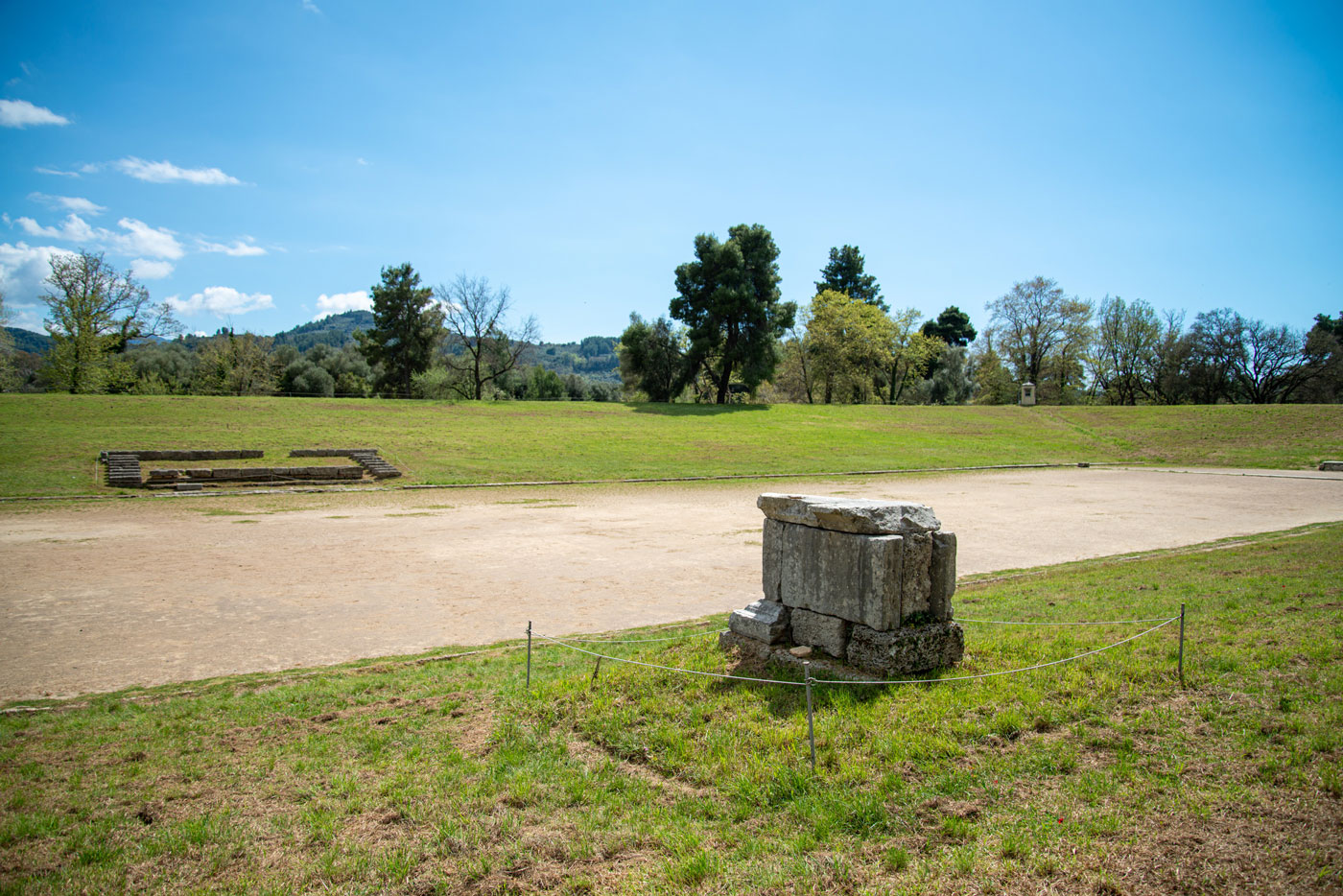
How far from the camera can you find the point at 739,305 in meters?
54.4

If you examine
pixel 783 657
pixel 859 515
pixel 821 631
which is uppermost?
pixel 859 515

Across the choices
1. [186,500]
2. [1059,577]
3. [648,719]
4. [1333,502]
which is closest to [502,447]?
[186,500]

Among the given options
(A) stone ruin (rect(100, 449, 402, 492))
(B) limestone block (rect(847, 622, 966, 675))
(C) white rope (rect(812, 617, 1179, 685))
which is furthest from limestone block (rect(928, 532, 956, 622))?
(A) stone ruin (rect(100, 449, 402, 492))

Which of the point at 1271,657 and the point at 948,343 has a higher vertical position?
the point at 948,343

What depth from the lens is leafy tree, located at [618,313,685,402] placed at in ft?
205

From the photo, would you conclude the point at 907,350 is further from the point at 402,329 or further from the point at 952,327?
the point at 402,329

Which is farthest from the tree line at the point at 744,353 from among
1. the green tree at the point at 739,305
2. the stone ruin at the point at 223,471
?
the stone ruin at the point at 223,471

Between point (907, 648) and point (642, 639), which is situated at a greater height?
point (907, 648)

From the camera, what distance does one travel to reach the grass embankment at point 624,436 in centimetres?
2862

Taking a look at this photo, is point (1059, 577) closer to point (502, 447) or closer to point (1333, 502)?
point (1333, 502)

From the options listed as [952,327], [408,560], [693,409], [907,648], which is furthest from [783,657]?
[952,327]

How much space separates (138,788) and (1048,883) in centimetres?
587

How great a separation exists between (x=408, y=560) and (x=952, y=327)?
90991 millimetres

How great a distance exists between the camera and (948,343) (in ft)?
307
